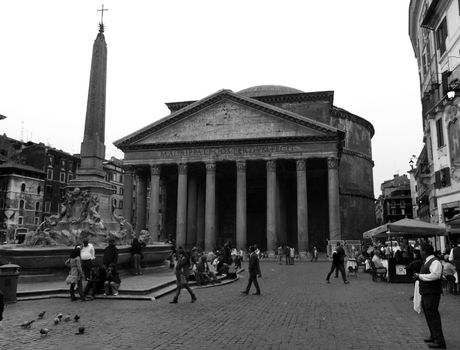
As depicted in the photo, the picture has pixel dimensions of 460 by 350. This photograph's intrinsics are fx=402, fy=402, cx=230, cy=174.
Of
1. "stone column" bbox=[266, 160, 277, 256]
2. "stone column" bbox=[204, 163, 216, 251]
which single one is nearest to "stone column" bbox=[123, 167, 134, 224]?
"stone column" bbox=[204, 163, 216, 251]

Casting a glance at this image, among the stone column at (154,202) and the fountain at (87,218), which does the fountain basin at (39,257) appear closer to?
the fountain at (87,218)

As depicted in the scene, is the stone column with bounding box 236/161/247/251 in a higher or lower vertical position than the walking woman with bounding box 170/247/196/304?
higher

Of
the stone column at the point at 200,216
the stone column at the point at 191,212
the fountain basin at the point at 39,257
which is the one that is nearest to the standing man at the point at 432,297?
the fountain basin at the point at 39,257

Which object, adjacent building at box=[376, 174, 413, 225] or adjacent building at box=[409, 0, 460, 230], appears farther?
adjacent building at box=[376, 174, 413, 225]

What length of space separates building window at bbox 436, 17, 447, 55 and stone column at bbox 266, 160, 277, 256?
15.0 metres

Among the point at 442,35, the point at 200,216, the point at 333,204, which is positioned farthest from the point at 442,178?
the point at 200,216

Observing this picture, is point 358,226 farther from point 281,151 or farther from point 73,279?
point 73,279

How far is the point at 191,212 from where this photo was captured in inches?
1443

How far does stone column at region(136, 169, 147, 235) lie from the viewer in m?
35.7

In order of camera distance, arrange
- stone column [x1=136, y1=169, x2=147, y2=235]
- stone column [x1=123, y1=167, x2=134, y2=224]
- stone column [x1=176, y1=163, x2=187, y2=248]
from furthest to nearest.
Result: stone column [x1=136, y1=169, x2=147, y2=235] → stone column [x1=123, y1=167, x2=134, y2=224] → stone column [x1=176, y1=163, x2=187, y2=248]

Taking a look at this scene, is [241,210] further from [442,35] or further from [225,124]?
[442,35]

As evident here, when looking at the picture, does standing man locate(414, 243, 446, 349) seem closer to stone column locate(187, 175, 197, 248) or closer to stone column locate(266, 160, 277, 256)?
stone column locate(266, 160, 277, 256)

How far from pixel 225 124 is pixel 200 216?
31.6 feet

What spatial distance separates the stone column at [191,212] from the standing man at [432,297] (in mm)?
29484
